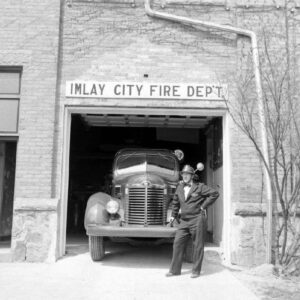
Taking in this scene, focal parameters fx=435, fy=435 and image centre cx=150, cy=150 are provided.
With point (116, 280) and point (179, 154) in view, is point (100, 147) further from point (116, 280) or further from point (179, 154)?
point (116, 280)

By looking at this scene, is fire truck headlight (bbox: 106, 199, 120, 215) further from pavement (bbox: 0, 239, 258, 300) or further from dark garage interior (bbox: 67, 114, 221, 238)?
dark garage interior (bbox: 67, 114, 221, 238)

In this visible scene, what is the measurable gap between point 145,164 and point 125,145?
20.5 ft

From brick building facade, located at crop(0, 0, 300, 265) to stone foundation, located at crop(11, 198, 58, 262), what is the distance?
2 cm

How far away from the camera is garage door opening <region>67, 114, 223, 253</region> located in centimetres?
1056

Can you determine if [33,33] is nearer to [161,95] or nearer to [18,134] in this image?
[18,134]

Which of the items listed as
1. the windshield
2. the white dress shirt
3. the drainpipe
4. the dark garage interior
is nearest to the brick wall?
the windshield

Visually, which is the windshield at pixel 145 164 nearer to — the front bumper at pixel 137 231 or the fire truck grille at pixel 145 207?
the fire truck grille at pixel 145 207

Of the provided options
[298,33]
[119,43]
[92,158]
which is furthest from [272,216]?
[92,158]

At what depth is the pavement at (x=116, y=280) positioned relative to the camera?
242 inches

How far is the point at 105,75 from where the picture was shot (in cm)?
875

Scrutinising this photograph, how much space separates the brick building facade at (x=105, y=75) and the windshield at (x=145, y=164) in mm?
1048

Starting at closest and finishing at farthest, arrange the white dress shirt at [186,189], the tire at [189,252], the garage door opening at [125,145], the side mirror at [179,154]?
the white dress shirt at [186,189] < the tire at [189,252] < the side mirror at [179,154] < the garage door opening at [125,145]

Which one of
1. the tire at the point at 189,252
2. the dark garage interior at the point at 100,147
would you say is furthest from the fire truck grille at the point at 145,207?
the dark garage interior at the point at 100,147

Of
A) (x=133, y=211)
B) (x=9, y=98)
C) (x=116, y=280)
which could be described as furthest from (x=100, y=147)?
(x=116, y=280)
